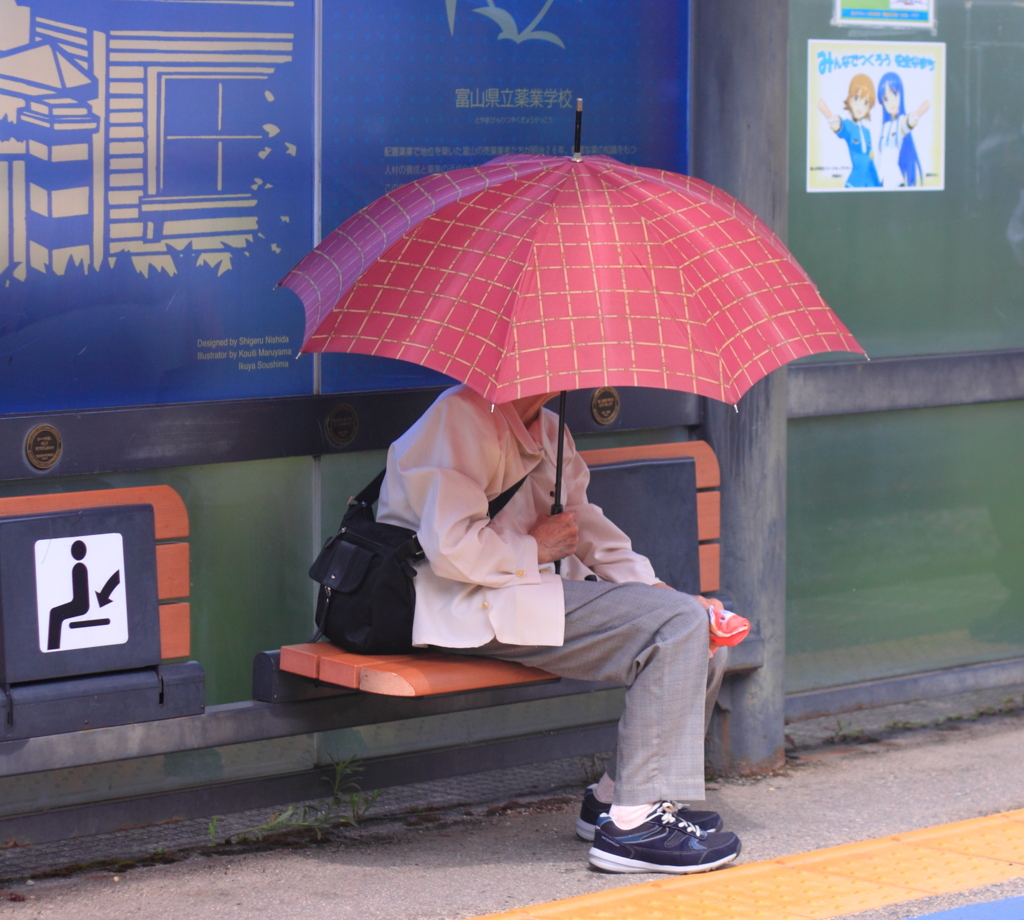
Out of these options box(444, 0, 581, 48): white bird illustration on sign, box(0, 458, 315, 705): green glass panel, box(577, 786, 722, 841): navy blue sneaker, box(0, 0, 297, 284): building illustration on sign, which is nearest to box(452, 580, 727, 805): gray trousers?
box(577, 786, 722, 841): navy blue sneaker

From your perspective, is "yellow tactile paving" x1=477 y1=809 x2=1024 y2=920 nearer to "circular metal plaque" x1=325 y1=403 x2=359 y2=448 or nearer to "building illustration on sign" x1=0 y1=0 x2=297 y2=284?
"circular metal plaque" x1=325 y1=403 x2=359 y2=448

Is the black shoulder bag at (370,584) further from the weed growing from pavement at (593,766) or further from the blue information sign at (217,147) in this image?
the weed growing from pavement at (593,766)

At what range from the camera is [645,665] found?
3.88m

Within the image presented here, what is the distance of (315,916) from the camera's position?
359cm

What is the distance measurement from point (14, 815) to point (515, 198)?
6.31 ft

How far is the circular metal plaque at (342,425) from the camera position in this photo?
431cm

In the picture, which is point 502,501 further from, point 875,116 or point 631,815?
point 875,116

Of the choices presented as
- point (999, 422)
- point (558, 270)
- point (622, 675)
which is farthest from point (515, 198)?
point (999, 422)

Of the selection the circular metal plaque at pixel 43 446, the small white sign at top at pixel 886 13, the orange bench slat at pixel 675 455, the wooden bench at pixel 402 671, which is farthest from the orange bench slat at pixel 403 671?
the small white sign at top at pixel 886 13

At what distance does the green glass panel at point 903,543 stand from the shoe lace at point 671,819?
1.46m

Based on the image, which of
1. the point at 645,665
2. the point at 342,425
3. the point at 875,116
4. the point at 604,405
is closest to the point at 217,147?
the point at 342,425

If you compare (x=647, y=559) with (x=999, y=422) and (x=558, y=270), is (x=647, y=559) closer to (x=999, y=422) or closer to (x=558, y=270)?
(x=558, y=270)

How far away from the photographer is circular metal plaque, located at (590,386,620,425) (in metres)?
4.69

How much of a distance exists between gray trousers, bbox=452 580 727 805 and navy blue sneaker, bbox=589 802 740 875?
2.9 inches
